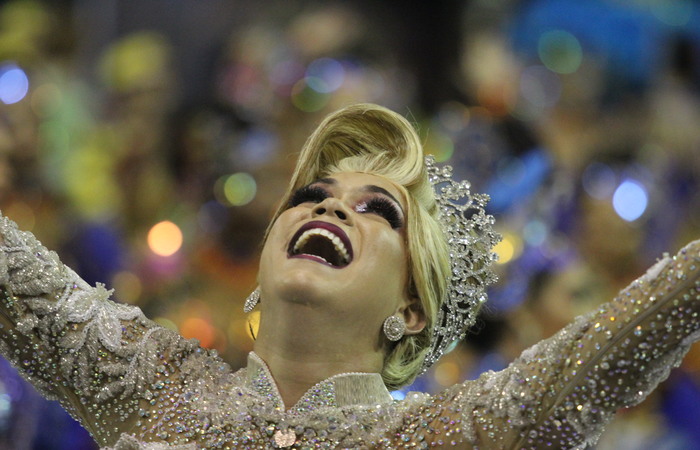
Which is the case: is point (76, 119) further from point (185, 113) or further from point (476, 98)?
point (476, 98)

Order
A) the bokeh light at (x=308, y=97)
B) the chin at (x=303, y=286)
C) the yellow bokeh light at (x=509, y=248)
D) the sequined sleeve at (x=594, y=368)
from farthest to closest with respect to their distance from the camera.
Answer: the bokeh light at (x=308, y=97), the yellow bokeh light at (x=509, y=248), the chin at (x=303, y=286), the sequined sleeve at (x=594, y=368)

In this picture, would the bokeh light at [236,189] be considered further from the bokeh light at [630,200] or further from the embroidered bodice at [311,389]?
the embroidered bodice at [311,389]

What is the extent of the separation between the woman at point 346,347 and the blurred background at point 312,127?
43.3 inches

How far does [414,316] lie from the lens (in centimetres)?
276

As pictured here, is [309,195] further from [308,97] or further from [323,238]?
[308,97]

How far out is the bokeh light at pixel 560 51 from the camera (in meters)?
6.19

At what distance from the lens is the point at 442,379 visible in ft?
15.9

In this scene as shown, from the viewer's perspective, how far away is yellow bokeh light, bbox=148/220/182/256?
205 inches

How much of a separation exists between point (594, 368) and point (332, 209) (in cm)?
83

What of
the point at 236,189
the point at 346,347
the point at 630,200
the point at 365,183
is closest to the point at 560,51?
the point at 630,200

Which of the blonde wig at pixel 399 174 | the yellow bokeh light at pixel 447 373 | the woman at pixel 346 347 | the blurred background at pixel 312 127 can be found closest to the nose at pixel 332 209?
the woman at pixel 346 347

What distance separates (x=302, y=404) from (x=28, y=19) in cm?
344

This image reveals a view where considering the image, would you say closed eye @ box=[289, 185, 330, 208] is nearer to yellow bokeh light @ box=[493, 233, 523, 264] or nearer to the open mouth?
the open mouth

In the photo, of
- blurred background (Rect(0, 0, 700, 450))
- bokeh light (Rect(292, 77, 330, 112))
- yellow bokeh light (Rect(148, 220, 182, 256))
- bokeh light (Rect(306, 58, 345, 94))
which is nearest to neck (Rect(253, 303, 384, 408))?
blurred background (Rect(0, 0, 700, 450))
